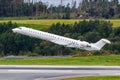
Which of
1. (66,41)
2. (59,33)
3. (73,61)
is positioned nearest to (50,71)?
(73,61)

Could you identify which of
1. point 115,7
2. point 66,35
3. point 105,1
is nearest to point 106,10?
point 115,7

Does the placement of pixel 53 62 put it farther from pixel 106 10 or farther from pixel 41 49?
pixel 106 10

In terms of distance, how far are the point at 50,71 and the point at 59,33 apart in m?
56.1

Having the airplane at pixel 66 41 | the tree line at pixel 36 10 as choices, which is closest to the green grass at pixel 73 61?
the airplane at pixel 66 41

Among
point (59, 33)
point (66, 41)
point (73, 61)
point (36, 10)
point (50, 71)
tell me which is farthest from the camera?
point (36, 10)

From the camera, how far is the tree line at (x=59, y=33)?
83438mm

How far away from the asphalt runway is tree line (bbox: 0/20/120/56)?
24560mm

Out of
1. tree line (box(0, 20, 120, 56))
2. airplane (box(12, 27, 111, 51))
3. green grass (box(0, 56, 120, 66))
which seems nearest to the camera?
green grass (box(0, 56, 120, 66))

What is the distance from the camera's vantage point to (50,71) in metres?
46.5

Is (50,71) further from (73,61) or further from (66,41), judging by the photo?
(66,41)

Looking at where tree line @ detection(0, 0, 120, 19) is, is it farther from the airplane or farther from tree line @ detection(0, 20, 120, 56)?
the airplane

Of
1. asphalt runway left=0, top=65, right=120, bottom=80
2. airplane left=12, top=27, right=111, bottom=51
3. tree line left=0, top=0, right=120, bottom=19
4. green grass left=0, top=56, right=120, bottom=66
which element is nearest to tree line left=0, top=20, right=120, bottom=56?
airplane left=12, top=27, right=111, bottom=51

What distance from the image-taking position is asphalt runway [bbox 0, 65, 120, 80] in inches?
1677

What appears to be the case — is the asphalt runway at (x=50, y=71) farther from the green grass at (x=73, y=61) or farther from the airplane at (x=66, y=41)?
the airplane at (x=66, y=41)
